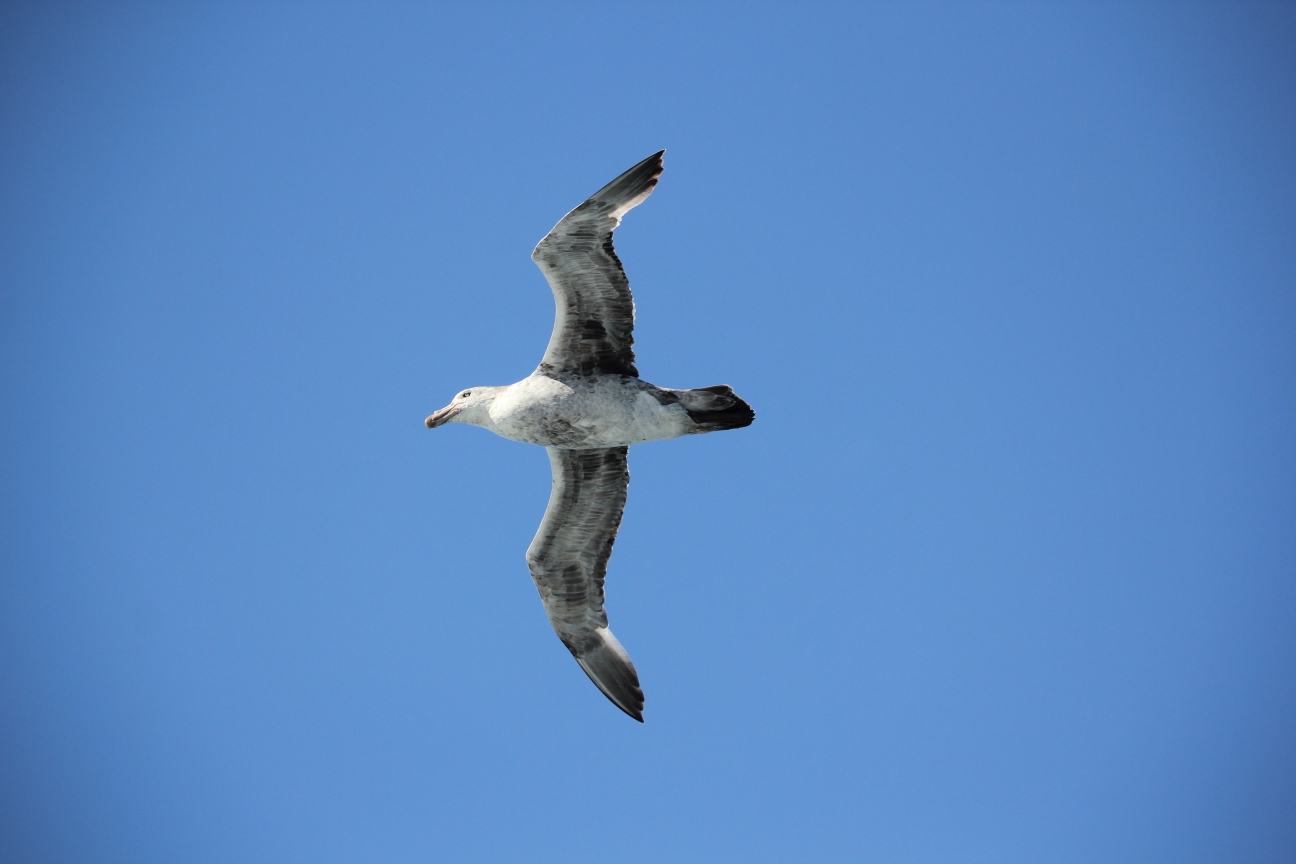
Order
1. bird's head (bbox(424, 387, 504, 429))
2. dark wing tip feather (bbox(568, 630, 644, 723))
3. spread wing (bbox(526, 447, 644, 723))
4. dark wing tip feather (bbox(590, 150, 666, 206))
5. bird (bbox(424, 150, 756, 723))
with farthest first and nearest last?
dark wing tip feather (bbox(568, 630, 644, 723)) < spread wing (bbox(526, 447, 644, 723)) < bird's head (bbox(424, 387, 504, 429)) < bird (bbox(424, 150, 756, 723)) < dark wing tip feather (bbox(590, 150, 666, 206))

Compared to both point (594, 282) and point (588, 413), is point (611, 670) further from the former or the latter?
point (594, 282)

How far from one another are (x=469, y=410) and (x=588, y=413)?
5.88 feet

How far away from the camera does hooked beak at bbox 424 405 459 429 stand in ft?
49.9

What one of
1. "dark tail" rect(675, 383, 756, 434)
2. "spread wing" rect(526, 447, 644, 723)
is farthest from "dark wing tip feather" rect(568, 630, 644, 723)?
"dark tail" rect(675, 383, 756, 434)

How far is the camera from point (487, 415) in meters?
14.9

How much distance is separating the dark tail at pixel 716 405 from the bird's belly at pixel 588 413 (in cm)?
15

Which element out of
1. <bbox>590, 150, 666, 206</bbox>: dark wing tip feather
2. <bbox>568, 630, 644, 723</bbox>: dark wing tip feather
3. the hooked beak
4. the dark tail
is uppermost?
<bbox>590, 150, 666, 206</bbox>: dark wing tip feather

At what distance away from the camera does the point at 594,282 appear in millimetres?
14125

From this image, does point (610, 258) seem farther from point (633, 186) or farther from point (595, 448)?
point (595, 448)

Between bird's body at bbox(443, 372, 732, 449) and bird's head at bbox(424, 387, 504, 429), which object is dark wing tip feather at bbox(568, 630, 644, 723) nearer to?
bird's body at bbox(443, 372, 732, 449)

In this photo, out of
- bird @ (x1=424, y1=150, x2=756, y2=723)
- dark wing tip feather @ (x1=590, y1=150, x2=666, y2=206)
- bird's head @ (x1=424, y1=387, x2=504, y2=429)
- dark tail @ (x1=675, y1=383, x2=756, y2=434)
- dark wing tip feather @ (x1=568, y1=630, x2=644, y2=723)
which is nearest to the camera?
dark wing tip feather @ (x1=590, y1=150, x2=666, y2=206)

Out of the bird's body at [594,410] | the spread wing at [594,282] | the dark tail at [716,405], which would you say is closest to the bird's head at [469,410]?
the bird's body at [594,410]

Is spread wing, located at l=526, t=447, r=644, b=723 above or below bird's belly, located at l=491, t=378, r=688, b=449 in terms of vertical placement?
below

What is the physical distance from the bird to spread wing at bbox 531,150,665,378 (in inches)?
0.5
